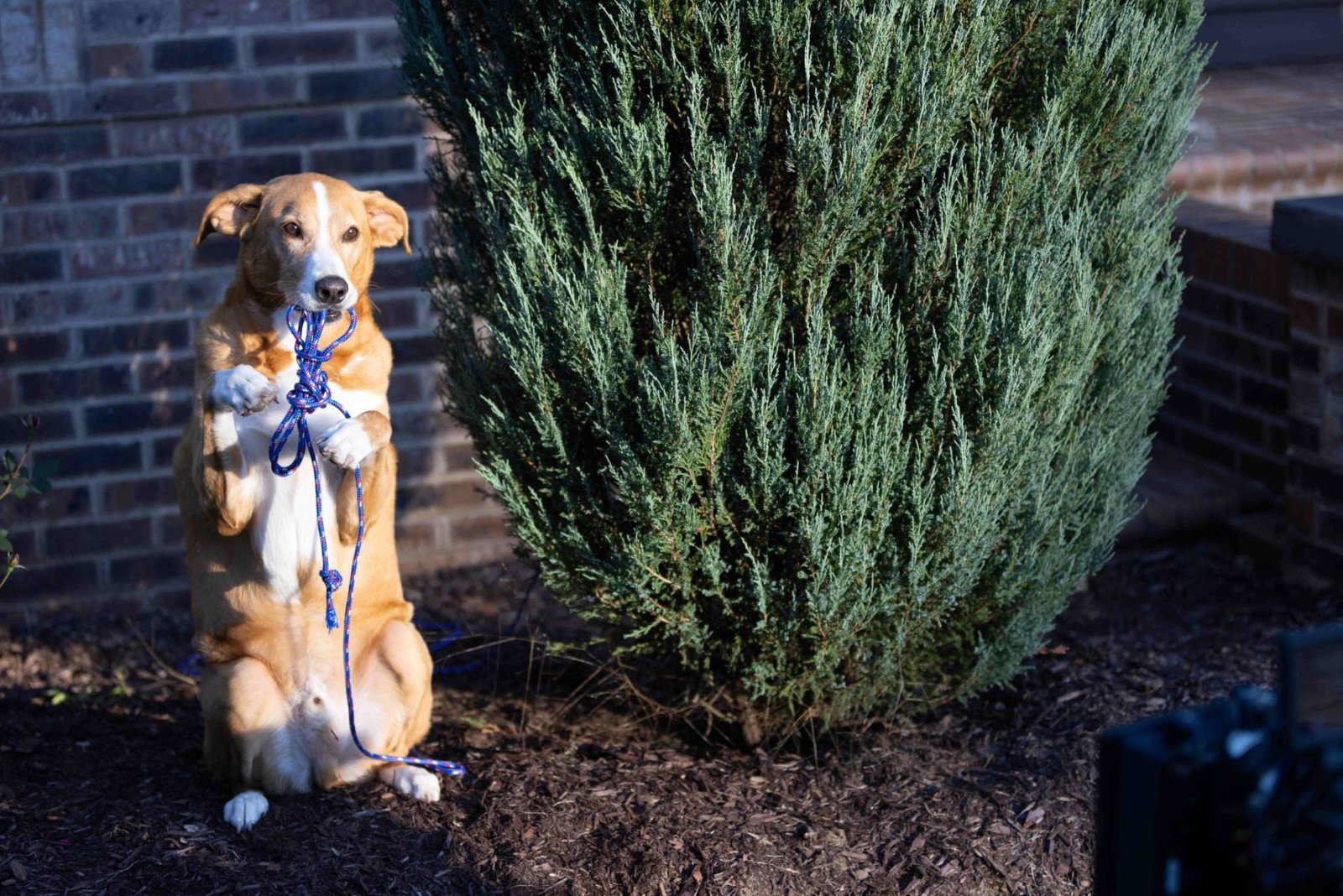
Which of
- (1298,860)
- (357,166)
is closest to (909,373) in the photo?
(1298,860)

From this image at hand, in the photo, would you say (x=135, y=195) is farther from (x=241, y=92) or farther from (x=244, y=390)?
(x=244, y=390)

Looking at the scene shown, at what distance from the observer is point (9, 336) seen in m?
5.19

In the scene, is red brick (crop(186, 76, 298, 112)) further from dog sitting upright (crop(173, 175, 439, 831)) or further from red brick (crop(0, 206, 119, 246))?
dog sitting upright (crop(173, 175, 439, 831))

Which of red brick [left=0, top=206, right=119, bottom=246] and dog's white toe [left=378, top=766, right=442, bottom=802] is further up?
red brick [left=0, top=206, right=119, bottom=246]

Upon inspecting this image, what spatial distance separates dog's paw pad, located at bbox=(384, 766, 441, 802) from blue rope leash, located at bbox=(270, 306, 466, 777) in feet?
0.95

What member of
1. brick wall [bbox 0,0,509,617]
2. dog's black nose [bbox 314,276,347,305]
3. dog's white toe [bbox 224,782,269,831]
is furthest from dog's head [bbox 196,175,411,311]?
brick wall [bbox 0,0,509,617]

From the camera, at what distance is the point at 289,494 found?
3.44 metres

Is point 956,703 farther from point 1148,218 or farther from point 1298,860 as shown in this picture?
point 1298,860

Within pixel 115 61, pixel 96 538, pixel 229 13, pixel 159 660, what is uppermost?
pixel 229 13

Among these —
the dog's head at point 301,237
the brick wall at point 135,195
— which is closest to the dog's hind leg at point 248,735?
the dog's head at point 301,237

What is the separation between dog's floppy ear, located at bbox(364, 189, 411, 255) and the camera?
3.50 metres

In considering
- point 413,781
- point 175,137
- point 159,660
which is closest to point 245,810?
point 413,781

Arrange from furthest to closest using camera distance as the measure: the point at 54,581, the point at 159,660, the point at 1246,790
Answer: the point at 54,581
the point at 159,660
the point at 1246,790

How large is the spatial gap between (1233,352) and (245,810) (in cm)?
429
